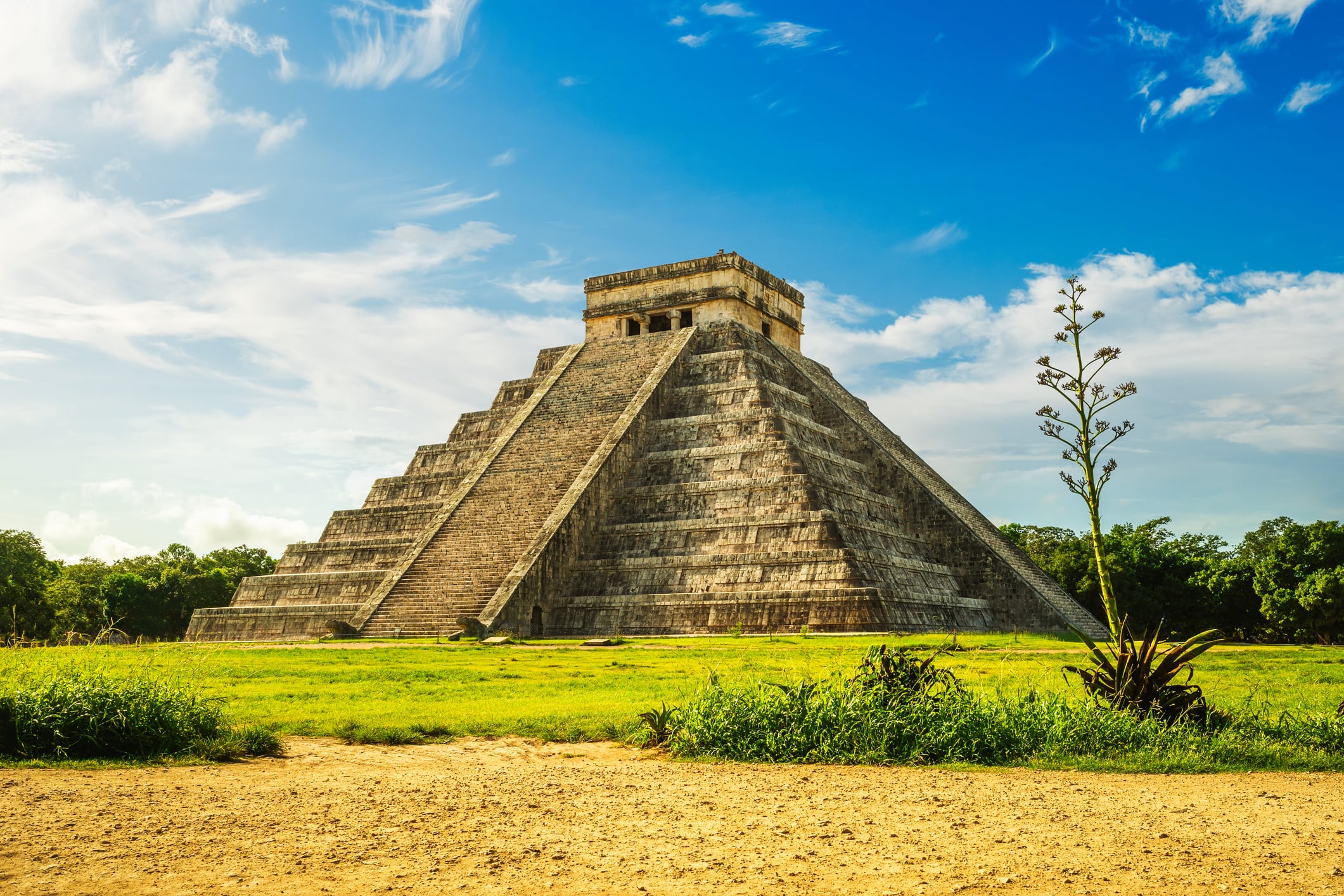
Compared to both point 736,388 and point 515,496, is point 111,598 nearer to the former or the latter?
point 515,496

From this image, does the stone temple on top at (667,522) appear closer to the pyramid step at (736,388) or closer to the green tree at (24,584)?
the pyramid step at (736,388)

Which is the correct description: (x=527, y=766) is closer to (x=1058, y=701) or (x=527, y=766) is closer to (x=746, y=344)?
(x=1058, y=701)

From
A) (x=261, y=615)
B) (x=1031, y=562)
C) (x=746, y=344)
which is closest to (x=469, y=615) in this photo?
(x=261, y=615)

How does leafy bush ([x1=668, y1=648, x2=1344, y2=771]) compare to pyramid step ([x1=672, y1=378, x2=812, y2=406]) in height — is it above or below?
below

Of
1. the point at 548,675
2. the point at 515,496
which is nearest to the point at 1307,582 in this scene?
the point at 515,496

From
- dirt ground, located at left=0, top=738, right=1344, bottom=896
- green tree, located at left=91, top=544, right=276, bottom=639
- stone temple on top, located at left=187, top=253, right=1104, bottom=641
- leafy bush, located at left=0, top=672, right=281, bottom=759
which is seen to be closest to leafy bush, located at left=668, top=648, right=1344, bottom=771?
dirt ground, located at left=0, top=738, right=1344, bottom=896

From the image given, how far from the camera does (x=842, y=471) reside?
29500 millimetres

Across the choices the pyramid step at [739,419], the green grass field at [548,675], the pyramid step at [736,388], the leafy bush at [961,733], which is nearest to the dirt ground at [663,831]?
the leafy bush at [961,733]

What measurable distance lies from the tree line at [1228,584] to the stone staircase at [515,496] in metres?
15.0

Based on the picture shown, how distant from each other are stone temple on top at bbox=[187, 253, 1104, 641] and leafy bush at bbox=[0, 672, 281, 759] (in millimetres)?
14559

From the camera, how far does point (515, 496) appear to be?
28.6 meters

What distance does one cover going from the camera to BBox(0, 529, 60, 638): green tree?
128ft

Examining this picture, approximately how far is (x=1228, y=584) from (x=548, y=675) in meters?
28.8

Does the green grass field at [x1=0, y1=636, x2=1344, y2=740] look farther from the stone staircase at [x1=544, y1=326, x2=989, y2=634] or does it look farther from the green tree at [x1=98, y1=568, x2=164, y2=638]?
the green tree at [x1=98, y1=568, x2=164, y2=638]
